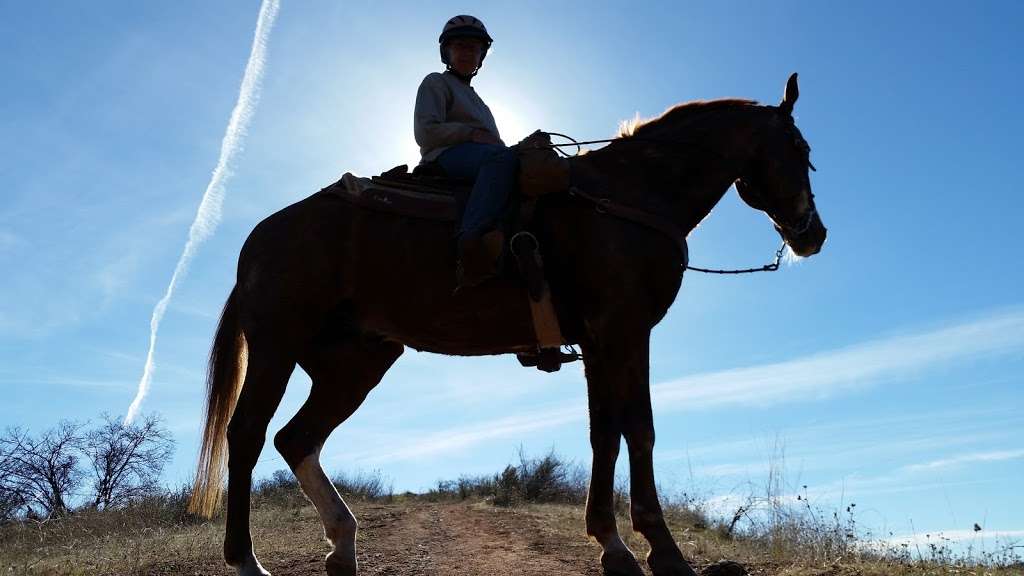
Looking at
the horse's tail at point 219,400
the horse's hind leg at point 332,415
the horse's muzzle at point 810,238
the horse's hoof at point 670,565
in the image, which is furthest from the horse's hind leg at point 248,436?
the horse's muzzle at point 810,238

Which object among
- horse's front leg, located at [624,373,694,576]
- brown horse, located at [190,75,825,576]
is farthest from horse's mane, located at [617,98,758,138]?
horse's front leg, located at [624,373,694,576]

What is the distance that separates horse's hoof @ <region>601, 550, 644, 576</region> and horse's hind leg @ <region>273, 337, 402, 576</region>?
1.53 m

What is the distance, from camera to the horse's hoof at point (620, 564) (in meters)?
4.90

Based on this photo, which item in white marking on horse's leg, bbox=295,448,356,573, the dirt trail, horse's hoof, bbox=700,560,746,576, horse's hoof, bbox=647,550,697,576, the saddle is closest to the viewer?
horse's hoof, bbox=647,550,697,576

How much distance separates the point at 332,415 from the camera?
5.54m

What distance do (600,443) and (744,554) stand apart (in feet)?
8.45

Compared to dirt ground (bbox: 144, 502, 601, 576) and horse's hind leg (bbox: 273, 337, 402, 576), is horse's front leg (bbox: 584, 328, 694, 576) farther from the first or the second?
horse's hind leg (bbox: 273, 337, 402, 576)

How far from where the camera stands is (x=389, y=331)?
17.6 feet

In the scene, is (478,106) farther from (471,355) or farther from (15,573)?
(15,573)

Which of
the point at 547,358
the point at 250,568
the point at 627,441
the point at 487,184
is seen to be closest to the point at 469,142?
the point at 487,184

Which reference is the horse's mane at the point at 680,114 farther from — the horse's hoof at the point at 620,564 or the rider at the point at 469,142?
the horse's hoof at the point at 620,564

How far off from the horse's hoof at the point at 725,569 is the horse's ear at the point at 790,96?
295cm

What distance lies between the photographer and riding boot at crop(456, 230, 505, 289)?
4855mm

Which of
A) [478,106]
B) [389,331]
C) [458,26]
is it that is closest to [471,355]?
[389,331]
